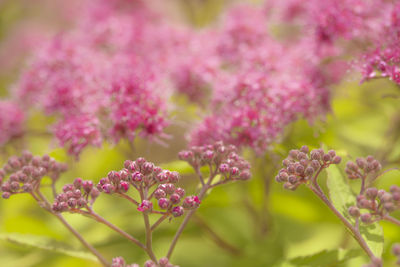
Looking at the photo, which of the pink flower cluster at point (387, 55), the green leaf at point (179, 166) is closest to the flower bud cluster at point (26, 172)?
the green leaf at point (179, 166)

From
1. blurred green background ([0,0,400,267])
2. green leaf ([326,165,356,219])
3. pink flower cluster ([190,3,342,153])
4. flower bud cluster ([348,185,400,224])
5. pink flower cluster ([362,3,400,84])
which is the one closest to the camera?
flower bud cluster ([348,185,400,224])

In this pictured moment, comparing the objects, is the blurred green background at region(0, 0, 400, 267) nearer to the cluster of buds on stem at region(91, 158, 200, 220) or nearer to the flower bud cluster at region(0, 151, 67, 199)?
the flower bud cluster at region(0, 151, 67, 199)

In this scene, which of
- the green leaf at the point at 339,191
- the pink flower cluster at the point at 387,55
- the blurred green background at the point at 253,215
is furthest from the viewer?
the blurred green background at the point at 253,215

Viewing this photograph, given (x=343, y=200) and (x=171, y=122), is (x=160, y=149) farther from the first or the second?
(x=343, y=200)

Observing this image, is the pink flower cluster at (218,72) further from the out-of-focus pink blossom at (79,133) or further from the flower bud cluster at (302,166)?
the flower bud cluster at (302,166)

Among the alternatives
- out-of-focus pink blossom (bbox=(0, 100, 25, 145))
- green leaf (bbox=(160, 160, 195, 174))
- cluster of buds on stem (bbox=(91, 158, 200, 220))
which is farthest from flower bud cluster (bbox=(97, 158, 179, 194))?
out-of-focus pink blossom (bbox=(0, 100, 25, 145))

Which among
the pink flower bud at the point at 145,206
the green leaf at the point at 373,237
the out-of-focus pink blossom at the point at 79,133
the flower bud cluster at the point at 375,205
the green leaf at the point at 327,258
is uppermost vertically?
the out-of-focus pink blossom at the point at 79,133
